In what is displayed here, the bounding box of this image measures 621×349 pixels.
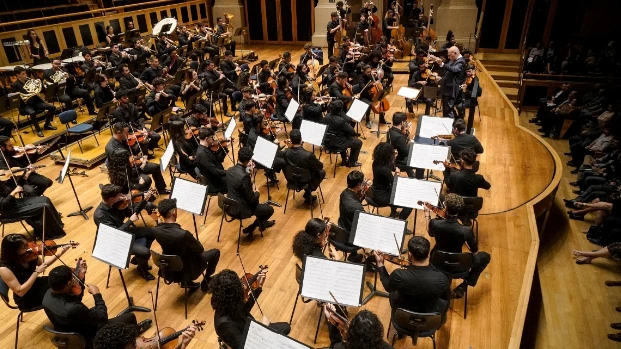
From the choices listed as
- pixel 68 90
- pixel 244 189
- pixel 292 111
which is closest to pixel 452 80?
pixel 292 111

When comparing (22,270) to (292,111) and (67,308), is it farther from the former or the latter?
(292,111)

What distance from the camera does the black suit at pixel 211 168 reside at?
634 centimetres

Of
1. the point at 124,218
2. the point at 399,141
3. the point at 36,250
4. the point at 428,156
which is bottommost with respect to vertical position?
the point at 124,218

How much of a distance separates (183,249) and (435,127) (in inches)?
177

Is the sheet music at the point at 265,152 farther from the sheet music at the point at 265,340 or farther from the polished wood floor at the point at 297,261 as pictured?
the sheet music at the point at 265,340

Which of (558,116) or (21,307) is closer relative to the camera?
(21,307)

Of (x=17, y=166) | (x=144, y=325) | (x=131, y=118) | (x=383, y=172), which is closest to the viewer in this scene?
(x=144, y=325)

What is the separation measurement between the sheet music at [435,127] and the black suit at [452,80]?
204 centimetres

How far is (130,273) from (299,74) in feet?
19.2

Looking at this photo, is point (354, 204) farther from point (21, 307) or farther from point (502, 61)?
point (502, 61)

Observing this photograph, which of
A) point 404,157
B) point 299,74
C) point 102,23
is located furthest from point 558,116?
point 102,23

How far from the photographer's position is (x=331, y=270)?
3.82m

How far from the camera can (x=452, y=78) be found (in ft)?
28.5

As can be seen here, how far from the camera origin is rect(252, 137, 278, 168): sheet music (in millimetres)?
6074
